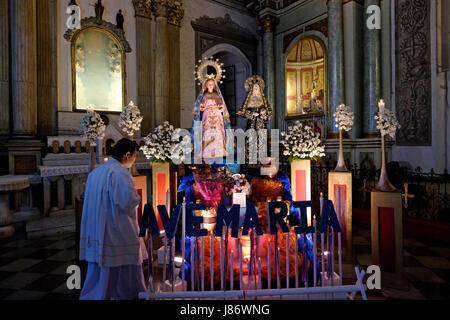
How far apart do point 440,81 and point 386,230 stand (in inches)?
218

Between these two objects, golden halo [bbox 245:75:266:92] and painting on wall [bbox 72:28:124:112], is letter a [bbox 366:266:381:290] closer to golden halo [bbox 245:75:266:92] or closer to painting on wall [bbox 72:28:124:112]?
golden halo [bbox 245:75:266:92]

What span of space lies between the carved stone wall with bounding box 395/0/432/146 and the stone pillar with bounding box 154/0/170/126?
682cm

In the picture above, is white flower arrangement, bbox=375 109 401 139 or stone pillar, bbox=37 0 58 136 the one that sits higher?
stone pillar, bbox=37 0 58 136

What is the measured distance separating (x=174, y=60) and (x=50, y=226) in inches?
248

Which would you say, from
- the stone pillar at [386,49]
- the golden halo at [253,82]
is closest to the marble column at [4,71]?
the golden halo at [253,82]

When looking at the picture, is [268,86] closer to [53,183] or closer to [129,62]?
[129,62]

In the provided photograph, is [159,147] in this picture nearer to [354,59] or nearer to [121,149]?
[121,149]

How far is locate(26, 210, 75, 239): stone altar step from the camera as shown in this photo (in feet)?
16.3

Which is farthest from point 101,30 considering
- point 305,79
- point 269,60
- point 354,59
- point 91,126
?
point 354,59

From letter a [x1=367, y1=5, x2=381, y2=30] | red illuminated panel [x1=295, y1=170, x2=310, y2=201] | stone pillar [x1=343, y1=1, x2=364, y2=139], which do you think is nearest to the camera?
red illuminated panel [x1=295, y1=170, x2=310, y2=201]

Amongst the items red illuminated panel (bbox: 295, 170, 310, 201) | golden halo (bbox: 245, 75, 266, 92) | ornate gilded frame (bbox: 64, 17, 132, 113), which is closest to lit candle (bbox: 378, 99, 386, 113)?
red illuminated panel (bbox: 295, 170, 310, 201)

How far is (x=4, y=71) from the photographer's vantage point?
6113 mm
